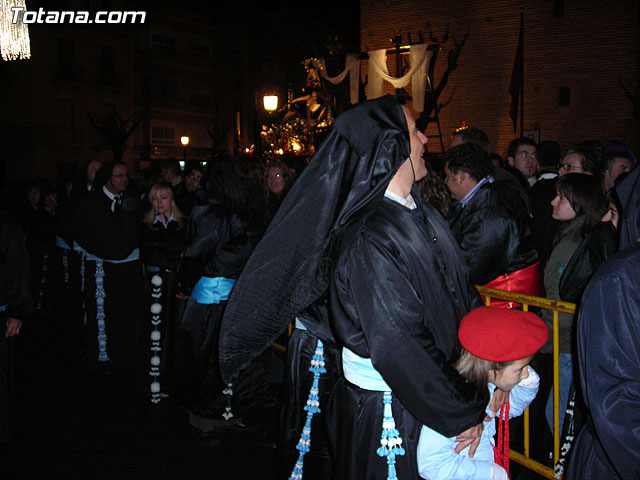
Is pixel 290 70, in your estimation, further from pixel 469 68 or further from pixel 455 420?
pixel 455 420

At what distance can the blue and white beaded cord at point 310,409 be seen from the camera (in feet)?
10.6

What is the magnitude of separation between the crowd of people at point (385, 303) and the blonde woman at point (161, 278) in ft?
0.06

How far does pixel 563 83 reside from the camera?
62.5 ft

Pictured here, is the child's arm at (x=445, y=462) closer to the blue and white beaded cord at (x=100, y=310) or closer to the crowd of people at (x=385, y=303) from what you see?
the crowd of people at (x=385, y=303)

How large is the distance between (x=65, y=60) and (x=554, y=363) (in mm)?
39414

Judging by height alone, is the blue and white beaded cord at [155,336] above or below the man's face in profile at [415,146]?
below

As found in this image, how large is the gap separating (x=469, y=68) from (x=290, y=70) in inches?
1176

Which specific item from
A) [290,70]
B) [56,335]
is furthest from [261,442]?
[290,70]

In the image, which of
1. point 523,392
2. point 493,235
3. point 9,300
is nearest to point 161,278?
point 9,300

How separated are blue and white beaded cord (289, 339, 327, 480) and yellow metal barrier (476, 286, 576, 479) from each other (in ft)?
4.58

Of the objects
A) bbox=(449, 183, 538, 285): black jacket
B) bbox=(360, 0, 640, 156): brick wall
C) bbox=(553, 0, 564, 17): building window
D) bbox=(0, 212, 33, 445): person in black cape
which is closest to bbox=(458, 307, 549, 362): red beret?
bbox=(449, 183, 538, 285): black jacket

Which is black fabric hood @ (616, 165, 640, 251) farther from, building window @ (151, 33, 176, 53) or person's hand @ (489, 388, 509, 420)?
building window @ (151, 33, 176, 53)

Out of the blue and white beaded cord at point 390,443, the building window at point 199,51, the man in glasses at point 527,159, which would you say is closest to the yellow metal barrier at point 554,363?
the blue and white beaded cord at point 390,443

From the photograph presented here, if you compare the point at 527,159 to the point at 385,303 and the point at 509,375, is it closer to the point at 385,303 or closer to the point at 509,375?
the point at 509,375
